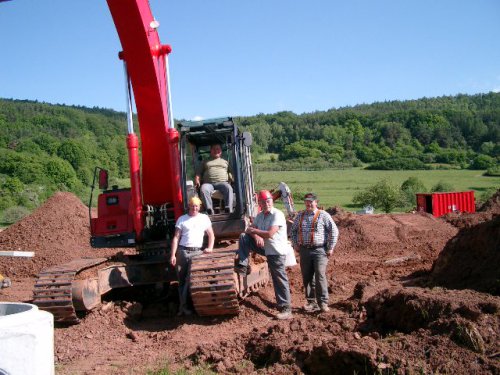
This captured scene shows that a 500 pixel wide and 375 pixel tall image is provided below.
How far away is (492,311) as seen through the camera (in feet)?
17.9

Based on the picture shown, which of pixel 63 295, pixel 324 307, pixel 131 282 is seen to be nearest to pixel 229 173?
pixel 131 282

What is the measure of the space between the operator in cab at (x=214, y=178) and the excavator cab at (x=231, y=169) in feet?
0.23

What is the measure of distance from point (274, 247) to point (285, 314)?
0.89 m

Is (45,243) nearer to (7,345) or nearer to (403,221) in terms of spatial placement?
(403,221)

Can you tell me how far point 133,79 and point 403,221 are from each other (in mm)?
13388

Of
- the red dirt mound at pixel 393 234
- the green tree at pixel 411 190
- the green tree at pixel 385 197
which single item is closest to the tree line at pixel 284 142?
the green tree at pixel 411 190

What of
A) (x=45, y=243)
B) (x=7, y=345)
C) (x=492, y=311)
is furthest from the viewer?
(x=45, y=243)

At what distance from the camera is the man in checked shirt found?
26.0ft

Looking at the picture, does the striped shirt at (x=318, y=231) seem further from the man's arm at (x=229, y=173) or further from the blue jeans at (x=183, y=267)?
the blue jeans at (x=183, y=267)

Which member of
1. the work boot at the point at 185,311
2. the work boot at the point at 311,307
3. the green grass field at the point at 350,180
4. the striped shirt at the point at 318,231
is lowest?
the green grass field at the point at 350,180

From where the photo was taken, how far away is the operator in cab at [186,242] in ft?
25.2

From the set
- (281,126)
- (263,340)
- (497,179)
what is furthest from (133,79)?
(281,126)

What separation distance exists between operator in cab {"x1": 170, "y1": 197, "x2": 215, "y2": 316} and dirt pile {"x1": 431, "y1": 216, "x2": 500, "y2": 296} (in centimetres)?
361

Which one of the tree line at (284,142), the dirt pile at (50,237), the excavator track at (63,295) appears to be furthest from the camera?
the tree line at (284,142)
